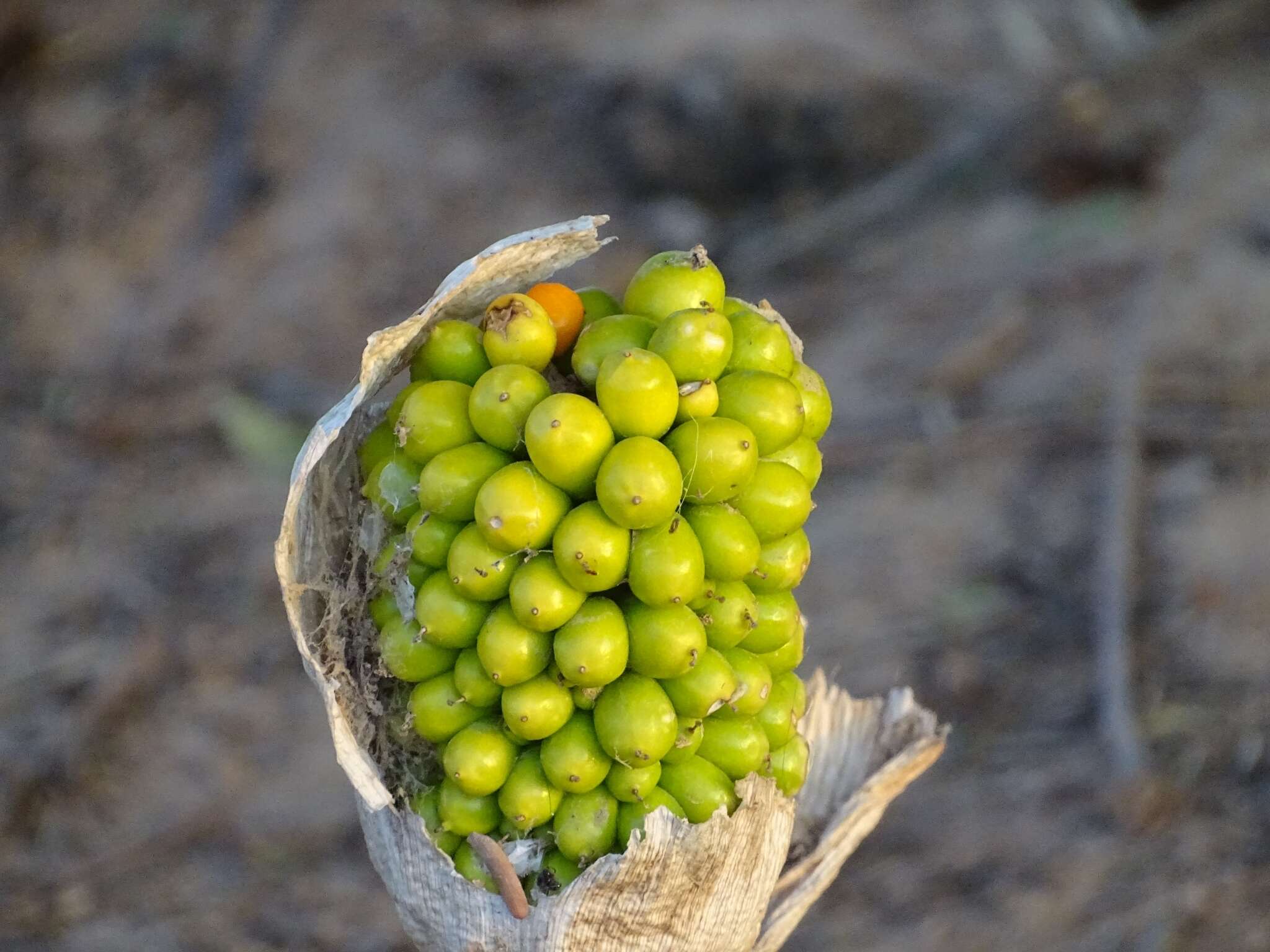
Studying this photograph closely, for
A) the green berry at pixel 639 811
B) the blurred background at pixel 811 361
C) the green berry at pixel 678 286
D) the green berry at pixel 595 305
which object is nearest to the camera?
the green berry at pixel 639 811

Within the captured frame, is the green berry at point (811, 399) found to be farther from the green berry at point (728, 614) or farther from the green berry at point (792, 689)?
the green berry at point (792, 689)

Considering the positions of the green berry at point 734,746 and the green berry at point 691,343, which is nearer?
the green berry at point 691,343

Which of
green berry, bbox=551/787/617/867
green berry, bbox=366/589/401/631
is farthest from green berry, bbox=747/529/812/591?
green berry, bbox=366/589/401/631

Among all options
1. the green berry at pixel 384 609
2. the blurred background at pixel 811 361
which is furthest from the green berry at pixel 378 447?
the blurred background at pixel 811 361

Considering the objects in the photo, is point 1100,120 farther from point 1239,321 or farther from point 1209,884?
point 1209,884

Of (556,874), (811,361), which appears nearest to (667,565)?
(556,874)

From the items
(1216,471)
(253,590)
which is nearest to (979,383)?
(1216,471)
